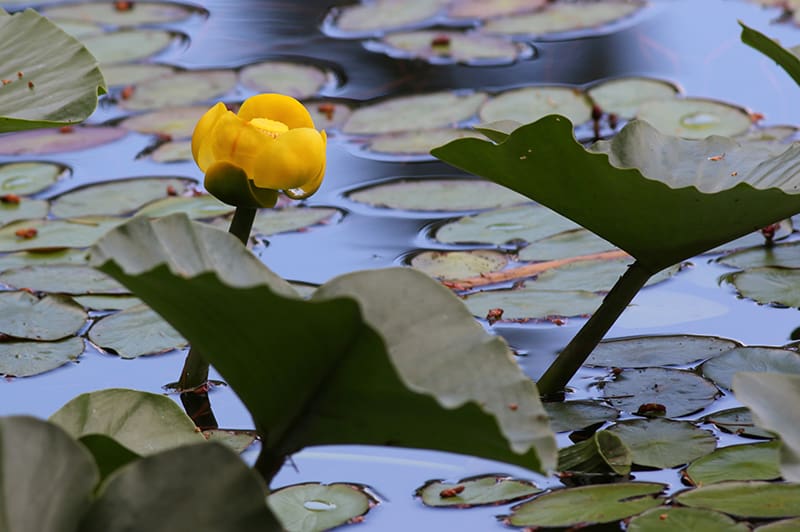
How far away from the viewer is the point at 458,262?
1501mm

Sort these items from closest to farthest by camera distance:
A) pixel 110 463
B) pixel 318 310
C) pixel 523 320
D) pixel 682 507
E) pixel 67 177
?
pixel 318 310
pixel 110 463
pixel 682 507
pixel 523 320
pixel 67 177

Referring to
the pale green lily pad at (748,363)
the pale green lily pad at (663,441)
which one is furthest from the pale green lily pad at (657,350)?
the pale green lily pad at (663,441)

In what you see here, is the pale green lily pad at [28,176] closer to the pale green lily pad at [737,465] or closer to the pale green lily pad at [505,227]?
the pale green lily pad at [505,227]

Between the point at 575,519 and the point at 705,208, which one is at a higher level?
the point at 705,208

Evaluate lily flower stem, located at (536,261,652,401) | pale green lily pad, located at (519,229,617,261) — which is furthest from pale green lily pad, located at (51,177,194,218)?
lily flower stem, located at (536,261,652,401)

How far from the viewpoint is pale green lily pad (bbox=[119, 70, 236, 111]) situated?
212cm

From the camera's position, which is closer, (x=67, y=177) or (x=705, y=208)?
(x=705, y=208)

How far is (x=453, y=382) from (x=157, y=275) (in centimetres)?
20

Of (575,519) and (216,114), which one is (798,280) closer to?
(575,519)

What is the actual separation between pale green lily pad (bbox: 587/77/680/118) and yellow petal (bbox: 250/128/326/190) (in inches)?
41.6

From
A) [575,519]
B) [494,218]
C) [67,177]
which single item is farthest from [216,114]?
[67,177]

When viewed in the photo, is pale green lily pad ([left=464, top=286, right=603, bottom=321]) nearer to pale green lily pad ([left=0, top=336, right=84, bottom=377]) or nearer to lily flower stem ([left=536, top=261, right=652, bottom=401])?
lily flower stem ([left=536, top=261, right=652, bottom=401])

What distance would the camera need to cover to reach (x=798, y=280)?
1401 mm

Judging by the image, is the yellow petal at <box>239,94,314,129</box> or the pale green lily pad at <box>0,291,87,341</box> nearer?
the yellow petal at <box>239,94,314,129</box>
